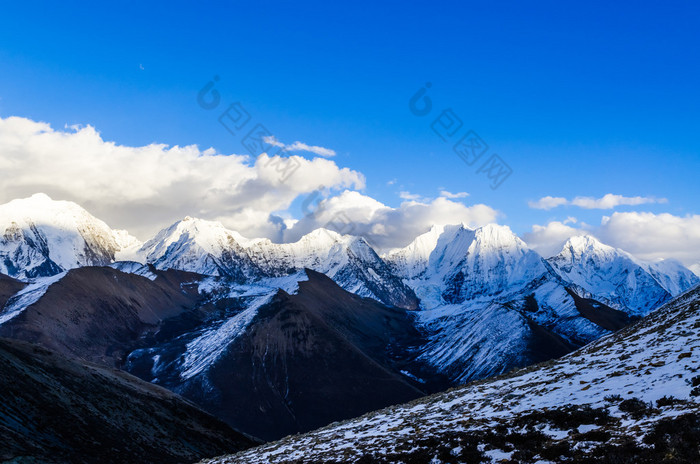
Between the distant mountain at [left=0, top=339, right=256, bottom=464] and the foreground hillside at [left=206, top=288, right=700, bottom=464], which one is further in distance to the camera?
the distant mountain at [left=0, top=339, right=256, bottom=464]

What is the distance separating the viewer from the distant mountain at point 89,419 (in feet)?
167

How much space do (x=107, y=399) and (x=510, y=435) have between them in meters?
Result: 68.2

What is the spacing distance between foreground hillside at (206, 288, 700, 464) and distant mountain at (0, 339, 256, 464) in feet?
71.4

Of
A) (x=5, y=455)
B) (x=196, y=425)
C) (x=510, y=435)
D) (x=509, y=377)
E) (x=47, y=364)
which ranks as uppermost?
(x=47, y=364)

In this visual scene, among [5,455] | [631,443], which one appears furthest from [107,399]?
[631,443]

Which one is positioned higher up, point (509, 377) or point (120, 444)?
point (120, 444)

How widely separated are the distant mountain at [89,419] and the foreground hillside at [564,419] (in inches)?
857

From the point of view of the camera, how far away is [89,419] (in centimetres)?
6525

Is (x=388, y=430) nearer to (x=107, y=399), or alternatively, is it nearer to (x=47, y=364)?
(x=107, y=399)

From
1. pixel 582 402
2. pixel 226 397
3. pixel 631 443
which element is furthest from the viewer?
pixel 226 397

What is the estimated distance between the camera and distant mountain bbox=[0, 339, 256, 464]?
50.8m

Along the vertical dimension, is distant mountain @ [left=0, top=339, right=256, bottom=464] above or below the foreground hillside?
above

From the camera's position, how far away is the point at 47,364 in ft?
254

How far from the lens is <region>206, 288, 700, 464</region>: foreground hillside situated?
861 inches
